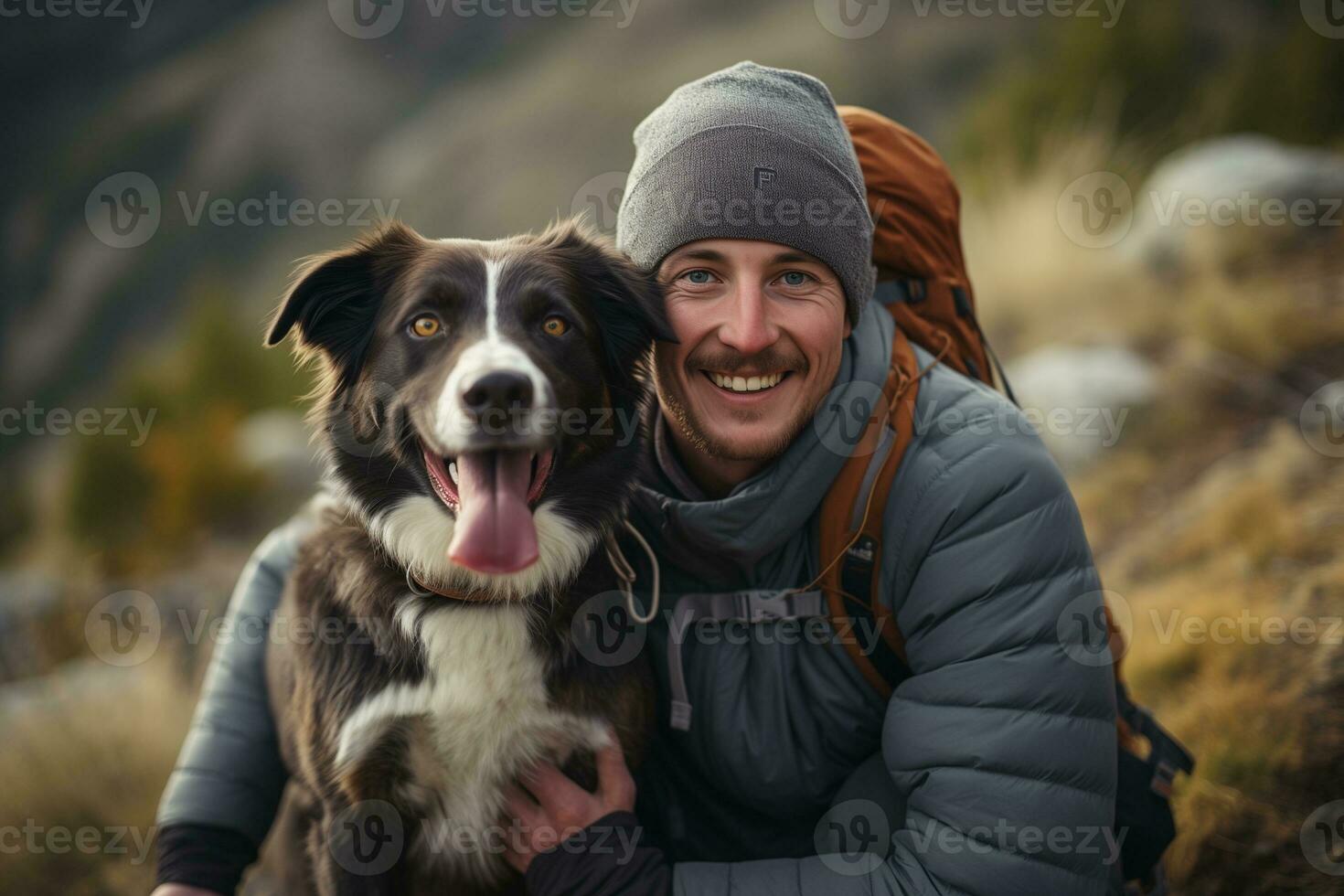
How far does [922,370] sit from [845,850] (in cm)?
123

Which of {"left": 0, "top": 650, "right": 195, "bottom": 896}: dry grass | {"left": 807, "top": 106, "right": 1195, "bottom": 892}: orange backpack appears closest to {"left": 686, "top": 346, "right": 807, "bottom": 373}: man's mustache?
{"left": 807, "top": 106, "right": 1195, "bottom": 892}: orange backpack

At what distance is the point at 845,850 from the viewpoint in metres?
2.32

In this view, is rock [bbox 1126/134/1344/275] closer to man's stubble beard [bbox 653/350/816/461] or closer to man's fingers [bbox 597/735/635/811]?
man's stubble beard [bbox 653/350/816/461]

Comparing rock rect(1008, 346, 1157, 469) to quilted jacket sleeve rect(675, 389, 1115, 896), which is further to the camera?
rock rect(1008, 346, 1157, 469)

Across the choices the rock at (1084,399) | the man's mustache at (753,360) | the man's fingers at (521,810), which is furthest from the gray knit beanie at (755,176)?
the rock at (1084,399)

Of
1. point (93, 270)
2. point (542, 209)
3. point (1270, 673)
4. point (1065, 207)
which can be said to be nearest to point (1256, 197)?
point (1065, 207)

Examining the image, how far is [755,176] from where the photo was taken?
224 centimetres

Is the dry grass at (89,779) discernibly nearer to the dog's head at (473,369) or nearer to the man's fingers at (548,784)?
the man's fingers at (548,784)

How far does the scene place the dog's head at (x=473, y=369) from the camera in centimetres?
207

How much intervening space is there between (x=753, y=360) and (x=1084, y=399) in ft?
12.6

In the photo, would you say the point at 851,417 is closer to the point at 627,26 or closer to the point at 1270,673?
the point at 1270,673

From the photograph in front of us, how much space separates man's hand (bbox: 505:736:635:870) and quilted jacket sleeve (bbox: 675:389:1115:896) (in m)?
0.25

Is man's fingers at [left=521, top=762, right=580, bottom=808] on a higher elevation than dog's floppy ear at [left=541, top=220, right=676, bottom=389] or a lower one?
lower

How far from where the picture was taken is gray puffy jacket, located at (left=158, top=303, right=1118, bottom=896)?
200cm
